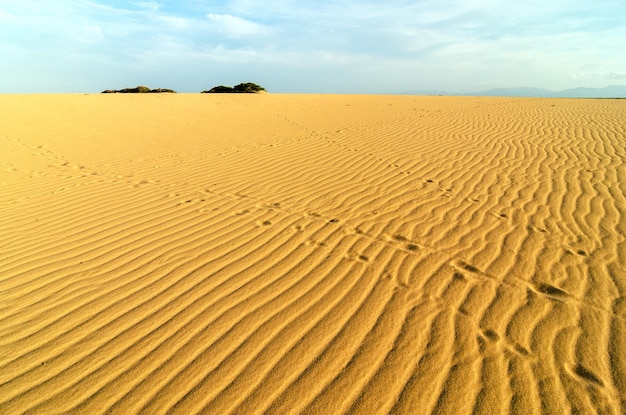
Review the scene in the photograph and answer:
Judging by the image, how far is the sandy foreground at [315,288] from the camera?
2094 mm

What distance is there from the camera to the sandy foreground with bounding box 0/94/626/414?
2.09 metres

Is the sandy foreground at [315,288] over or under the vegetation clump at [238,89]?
under

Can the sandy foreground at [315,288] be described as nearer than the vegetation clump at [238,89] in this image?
Yes

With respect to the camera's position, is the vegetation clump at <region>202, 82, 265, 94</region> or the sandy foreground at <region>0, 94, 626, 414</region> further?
the vegetation clump at <region>202, 82, 265, 94</region>

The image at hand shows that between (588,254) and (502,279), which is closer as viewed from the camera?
(502,279)

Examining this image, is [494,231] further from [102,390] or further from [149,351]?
[102,390]

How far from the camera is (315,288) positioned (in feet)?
9.81

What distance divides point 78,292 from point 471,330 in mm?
3189

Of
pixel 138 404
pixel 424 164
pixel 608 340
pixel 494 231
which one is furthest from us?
pixel 424 164

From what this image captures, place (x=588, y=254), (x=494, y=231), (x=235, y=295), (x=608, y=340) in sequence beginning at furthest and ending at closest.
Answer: (x=494, y=231) < (x=588, y=254) < (x=235, y=295) < (x=608, y=340)

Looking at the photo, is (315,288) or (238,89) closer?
(315,288)

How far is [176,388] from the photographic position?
2096 mm

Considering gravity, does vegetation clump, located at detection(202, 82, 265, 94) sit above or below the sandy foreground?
above

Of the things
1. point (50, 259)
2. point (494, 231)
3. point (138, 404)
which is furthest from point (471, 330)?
point (50, 259)
